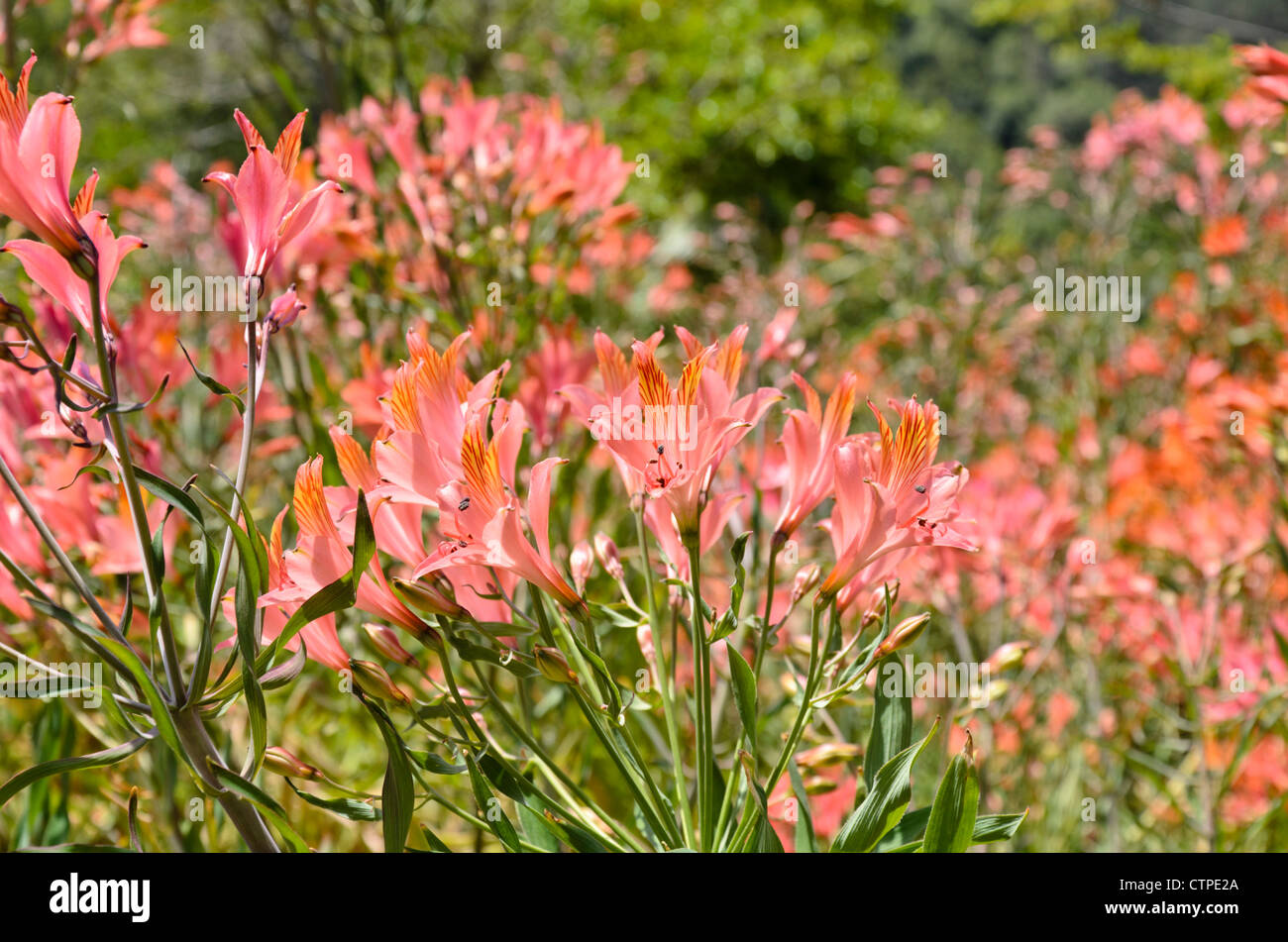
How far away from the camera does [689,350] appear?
0.64 metres

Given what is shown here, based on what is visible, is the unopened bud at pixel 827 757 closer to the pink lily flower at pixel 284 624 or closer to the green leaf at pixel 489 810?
the green leaf at pixel 489 810

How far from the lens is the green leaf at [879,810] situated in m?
0.60

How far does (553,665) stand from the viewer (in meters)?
0.58

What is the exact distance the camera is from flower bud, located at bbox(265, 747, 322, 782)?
25.3 inches

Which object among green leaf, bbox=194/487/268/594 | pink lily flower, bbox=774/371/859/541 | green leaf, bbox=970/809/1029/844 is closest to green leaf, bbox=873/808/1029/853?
green leaf, bbox=970/809/1029/844

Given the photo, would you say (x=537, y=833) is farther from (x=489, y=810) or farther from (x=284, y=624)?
(x=284, y=624)

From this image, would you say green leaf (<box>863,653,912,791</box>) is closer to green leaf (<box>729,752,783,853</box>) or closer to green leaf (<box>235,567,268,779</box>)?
green leaf (<box>729,752,783,853</box>)

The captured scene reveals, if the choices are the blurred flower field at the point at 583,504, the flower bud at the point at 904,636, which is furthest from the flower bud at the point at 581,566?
the flower bud at the point at 904,636

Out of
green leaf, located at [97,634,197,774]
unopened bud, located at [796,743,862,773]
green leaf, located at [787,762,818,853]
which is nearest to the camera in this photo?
green leaf, located at [97,634,197,774]

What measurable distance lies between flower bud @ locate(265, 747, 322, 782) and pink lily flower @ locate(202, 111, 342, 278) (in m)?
0.31

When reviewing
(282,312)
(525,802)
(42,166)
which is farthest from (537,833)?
(42,166)

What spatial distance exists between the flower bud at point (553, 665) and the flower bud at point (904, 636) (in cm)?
21

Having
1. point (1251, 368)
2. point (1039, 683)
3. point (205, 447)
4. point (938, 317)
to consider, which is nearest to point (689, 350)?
point (205, 447)
